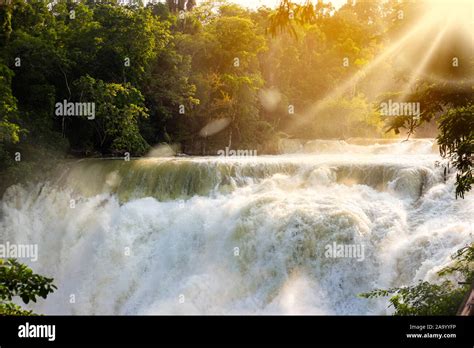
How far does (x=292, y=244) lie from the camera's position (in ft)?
42.9

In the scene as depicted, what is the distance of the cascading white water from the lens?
12133mm

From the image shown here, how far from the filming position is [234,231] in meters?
14.0

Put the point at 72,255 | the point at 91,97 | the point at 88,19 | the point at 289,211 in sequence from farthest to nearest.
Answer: the point at 88,19, the point at 91,97, the point at 72,255, the point at 289,211

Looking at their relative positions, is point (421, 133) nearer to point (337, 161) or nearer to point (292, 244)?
point (337, 161)

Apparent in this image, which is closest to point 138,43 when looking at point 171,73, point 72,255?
point 171,73

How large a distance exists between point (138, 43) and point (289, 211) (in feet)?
42.0
